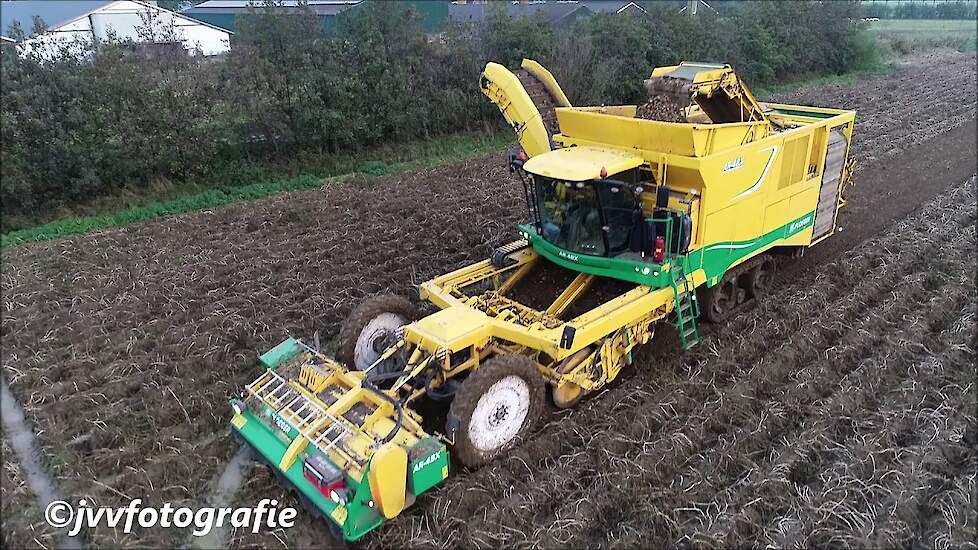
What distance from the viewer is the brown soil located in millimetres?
5465

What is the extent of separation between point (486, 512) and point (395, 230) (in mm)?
7202

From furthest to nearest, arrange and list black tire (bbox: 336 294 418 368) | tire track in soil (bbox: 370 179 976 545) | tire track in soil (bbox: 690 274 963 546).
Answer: black tire (bbox: 336 294 418 368), tire track in soil (bbox: 370 179 976 545), tire track in soil (bbox: 690 274 963 546)

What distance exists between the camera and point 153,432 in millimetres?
6824

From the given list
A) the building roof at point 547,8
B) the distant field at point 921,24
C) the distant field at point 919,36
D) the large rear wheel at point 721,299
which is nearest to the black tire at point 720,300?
the large rear wheel at point 721,299

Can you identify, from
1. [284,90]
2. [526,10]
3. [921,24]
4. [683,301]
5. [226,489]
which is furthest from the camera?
[921,24]

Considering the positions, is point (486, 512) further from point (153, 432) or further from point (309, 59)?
point (309, 59)

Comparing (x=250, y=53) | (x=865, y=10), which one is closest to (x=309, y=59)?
(x=250, y=53)

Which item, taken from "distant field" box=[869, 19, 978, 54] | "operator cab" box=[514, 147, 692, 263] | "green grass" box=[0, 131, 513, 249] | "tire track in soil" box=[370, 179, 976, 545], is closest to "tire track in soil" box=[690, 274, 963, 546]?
"tire track in soil" box=[370, 179, 976, 545]

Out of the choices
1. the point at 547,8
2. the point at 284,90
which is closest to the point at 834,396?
the point at 284,90

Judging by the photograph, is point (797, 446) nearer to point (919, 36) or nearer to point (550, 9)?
point (550, 9)

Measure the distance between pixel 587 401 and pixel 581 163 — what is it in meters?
2.58

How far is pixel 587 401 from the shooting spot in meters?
7.15

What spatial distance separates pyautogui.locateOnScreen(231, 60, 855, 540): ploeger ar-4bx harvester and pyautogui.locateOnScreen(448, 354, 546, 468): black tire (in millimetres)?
19

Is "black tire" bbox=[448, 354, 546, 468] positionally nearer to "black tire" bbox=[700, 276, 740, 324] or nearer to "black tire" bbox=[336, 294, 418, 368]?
"black tire" bbox=[336, 294, 418, 368]
